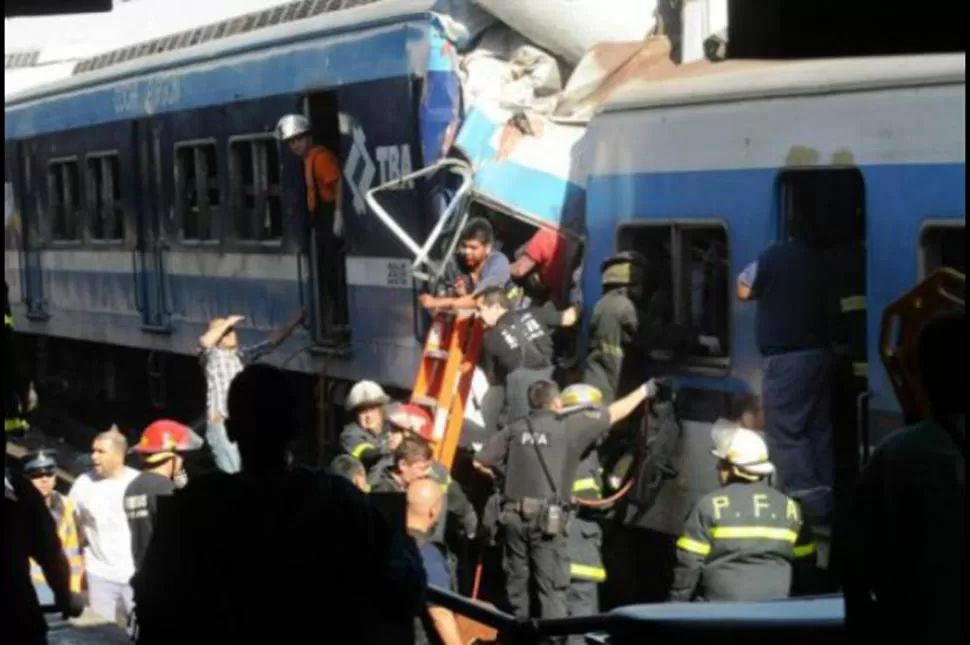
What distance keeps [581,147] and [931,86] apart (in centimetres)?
298

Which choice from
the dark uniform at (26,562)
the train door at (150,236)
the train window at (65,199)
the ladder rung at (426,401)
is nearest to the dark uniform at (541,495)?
the ladder rung at (426,401)

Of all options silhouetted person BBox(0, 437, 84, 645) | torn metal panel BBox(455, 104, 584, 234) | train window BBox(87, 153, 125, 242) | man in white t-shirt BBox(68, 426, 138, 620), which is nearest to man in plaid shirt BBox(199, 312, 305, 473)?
torn metal panel BBox(455, 104, 584, 234)

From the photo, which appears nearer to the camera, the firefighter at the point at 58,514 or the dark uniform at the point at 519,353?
the firefighter at the point at 58,514

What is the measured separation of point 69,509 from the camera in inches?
364

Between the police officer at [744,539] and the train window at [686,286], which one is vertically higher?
the train window at [686,286]

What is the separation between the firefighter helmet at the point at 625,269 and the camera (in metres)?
9.90

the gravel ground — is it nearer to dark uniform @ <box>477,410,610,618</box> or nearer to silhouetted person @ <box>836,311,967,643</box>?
dark uniform @ <box>477,410,610,618</box>

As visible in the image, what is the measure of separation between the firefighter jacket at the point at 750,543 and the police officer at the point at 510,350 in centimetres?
228

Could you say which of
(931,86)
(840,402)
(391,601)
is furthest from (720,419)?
(391,601)

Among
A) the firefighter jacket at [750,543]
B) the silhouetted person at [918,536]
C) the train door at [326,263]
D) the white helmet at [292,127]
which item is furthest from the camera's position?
the train door at [326,263]

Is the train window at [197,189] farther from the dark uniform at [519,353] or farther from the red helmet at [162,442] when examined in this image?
the red helmet at [162,442]

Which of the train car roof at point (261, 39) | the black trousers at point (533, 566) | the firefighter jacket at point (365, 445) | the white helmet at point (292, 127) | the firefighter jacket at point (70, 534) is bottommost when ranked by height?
the black trousers at point (533, 566)

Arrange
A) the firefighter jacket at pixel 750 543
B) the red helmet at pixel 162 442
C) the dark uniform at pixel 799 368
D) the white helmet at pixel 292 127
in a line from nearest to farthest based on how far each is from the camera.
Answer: the firefighter jacket at pixel 750 543, the dark uniform at pixel 799 368, the red helmet at pixel 162 442, the white helmet at pixel 292 127

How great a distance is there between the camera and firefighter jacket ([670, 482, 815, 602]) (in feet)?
27.1
